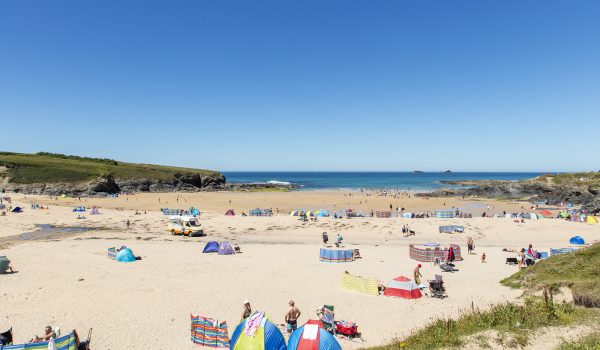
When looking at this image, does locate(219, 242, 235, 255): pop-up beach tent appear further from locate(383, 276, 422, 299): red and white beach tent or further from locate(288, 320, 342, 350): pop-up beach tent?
Answer: locate(288, 320, 342, 350): pop-up beach tent

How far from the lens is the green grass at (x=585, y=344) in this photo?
7927 mm

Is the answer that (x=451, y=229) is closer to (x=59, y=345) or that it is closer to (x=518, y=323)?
(x=518, y=323)

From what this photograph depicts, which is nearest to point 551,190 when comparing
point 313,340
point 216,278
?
point 216,278

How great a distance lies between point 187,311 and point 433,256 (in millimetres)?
15837

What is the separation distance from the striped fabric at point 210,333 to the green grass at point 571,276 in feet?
39.5

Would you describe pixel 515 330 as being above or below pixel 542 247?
above

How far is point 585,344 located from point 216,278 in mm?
15265

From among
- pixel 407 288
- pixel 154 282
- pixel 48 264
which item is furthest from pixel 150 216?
pixel 407 288

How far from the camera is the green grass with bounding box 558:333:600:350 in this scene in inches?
312

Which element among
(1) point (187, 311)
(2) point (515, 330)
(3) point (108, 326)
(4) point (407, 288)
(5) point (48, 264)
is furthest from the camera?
(5) point (48, 264)

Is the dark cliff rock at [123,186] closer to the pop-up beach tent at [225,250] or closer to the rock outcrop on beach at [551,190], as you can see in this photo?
the pop-up beach tent at [225,250]

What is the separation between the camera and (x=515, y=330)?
31.6ft

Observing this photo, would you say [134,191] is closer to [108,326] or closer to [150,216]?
[150,216]

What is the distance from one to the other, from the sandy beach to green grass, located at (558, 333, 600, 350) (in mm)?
4939
